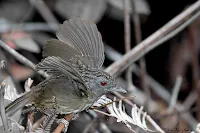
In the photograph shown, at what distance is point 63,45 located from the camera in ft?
6.88

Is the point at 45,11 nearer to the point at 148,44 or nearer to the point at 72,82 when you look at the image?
the point at 148,44

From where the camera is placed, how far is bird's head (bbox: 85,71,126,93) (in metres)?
2.10

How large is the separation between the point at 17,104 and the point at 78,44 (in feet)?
1.36

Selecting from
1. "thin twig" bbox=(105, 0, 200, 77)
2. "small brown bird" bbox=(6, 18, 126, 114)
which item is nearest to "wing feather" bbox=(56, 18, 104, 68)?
"small brown bird" bbox=(6, 18, 126, 114)

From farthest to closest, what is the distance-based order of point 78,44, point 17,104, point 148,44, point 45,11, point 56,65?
1. point 45,11
2. point 148,44
3. point 78,44
4. point 17,104
5. point 56,65

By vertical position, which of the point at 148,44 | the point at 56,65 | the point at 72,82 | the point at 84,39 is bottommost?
the point at 56,65

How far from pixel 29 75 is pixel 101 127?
1123mm

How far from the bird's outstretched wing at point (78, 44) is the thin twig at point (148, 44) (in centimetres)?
58

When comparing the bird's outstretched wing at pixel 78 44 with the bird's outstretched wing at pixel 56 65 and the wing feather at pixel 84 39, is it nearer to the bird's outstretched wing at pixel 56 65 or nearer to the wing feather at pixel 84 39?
the wing feather at pixel 84 39

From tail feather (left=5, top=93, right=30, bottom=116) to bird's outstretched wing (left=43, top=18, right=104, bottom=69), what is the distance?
21 centimetres

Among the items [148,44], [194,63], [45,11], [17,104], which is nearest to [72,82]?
[17,104]

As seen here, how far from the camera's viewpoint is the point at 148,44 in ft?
9.41

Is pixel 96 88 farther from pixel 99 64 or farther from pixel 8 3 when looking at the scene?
pixel 8 3

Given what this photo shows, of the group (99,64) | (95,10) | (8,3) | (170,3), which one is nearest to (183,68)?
(170,3)
